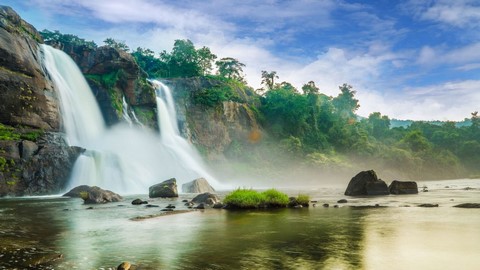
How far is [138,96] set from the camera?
190 ft

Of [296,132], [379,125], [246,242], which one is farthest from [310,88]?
[246,242]

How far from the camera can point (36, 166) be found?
3369 cm

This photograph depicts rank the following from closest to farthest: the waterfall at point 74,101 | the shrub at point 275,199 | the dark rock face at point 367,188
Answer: the shrub at point 275,199
the dark rock face at point 367,188
the waterfall at point 74,101

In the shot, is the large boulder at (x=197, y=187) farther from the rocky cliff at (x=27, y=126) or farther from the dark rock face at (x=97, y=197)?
the dark rock face at (x=97, y=197)

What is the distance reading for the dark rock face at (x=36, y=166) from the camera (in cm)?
3216

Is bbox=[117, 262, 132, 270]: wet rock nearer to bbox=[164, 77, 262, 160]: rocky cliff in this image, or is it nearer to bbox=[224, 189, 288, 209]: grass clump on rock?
bbox=[224, 189, 288, 209]: grass clump on rock

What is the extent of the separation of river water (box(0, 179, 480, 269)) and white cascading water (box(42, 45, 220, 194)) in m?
21.0

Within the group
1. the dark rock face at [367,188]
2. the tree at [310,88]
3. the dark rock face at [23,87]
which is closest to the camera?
the dark rock face at [367,188]

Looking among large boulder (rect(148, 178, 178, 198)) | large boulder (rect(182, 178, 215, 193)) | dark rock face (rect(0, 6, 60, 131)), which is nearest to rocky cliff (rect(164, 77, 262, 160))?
large boulder (rect(182, 178, 215, 193))

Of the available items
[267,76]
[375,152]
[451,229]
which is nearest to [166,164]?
[451,229]

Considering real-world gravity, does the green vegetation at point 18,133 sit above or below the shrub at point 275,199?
above

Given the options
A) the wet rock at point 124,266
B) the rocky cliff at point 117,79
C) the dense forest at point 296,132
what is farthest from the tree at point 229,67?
the wet rock at point 124,266

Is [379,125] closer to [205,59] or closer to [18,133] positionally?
[205,59]

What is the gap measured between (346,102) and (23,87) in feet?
333
